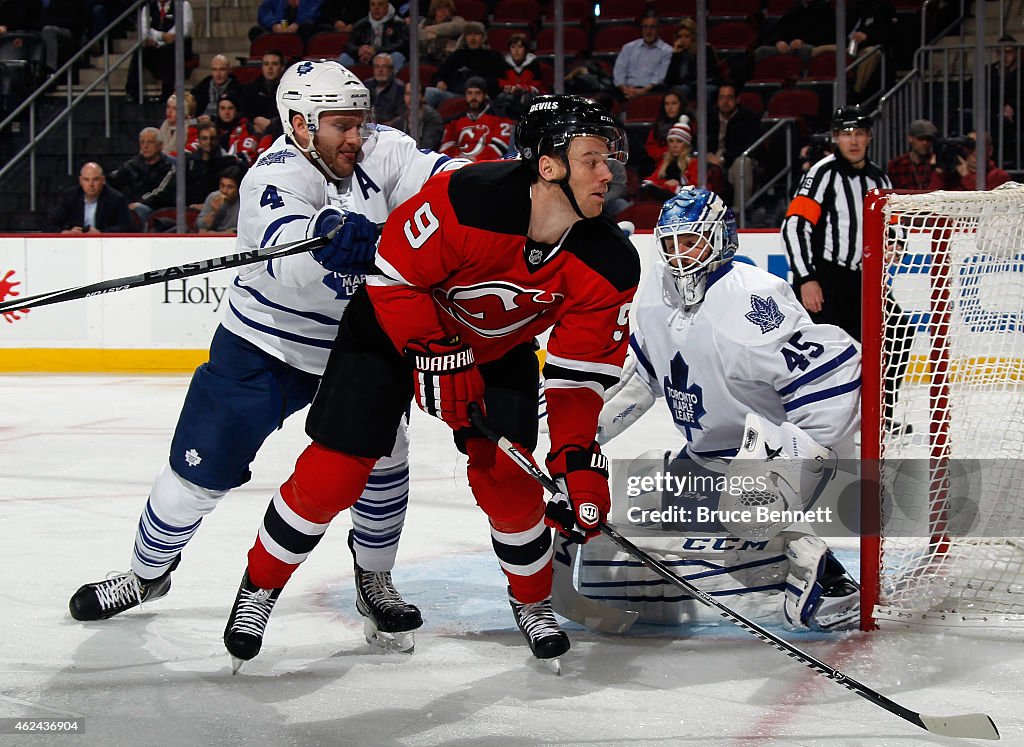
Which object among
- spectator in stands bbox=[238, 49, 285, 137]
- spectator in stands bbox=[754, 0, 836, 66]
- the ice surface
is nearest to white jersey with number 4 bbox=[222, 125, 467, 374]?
the ice surface

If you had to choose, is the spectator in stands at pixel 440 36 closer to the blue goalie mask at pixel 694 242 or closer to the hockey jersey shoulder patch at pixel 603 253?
the blue goalie mask at pixel 694 242

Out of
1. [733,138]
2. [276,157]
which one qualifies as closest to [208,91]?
[733,138]

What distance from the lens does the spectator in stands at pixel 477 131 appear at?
23.2 feet

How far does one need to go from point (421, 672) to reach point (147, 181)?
18.1 feet

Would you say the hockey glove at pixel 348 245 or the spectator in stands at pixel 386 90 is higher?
the spectator in stands at pixel 386 90

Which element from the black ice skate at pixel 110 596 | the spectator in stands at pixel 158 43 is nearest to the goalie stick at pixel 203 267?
the black ice skate at pixel 110 596

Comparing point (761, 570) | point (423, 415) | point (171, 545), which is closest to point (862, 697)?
point (761, 570)

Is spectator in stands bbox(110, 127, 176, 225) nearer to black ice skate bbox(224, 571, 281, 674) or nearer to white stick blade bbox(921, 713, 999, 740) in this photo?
black ice skate bbox(224, 571, 281, 674)

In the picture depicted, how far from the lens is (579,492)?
2.19 metres

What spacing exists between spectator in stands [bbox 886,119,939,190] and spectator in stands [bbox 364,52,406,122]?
8.43 ft

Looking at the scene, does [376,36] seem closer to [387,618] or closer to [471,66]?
[471,66]

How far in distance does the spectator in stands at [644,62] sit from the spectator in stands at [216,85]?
2.19 metres

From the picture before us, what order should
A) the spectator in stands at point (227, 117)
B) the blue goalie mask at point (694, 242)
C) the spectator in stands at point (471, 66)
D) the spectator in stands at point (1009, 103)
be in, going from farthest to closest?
the spectator in stands at point (471, 66) → the spectator in stands at point (227, 117) → the spectator in stands at point (1009, 103) → the blue goalie mask at point (694, 242)

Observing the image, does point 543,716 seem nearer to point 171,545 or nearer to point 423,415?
point 171,545
